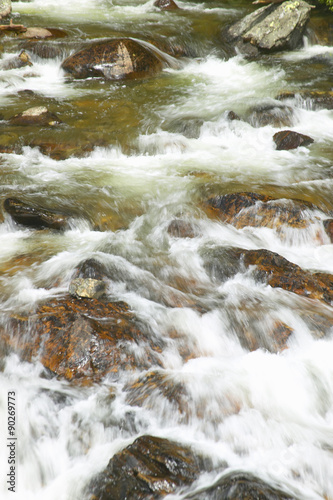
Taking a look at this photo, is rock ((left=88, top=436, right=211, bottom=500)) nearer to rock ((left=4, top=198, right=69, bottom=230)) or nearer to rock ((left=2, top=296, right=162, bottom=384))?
rock ((left=2, top=296, right=162, bottom=384))

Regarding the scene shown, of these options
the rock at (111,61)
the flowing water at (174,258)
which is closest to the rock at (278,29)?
the flowing water at (174,258)

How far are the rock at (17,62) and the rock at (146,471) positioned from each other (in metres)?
10.9

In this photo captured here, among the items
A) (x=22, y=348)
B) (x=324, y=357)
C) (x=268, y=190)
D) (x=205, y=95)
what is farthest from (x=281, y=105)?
(x=22, y=348)

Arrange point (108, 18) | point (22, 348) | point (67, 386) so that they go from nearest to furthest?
point (67, 386), point (22, 348), point (108, 18)

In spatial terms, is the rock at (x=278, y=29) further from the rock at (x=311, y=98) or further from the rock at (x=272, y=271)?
the rock at (x=272, y=271)

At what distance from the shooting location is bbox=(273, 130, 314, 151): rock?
8.00m

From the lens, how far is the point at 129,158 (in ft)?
25.2

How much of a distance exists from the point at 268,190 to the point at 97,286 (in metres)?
3.50

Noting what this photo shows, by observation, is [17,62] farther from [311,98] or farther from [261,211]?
[261,211]

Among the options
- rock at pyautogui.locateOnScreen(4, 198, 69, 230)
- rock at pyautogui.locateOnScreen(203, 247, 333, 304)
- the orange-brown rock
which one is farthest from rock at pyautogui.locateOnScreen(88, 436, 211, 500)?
the orange-brown rock

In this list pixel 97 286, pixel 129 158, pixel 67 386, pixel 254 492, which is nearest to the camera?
pixel 254 492

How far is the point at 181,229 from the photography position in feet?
18.8

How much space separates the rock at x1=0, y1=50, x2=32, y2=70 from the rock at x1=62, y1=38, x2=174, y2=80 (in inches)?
43.3

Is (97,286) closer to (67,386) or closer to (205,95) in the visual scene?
(67,386)
